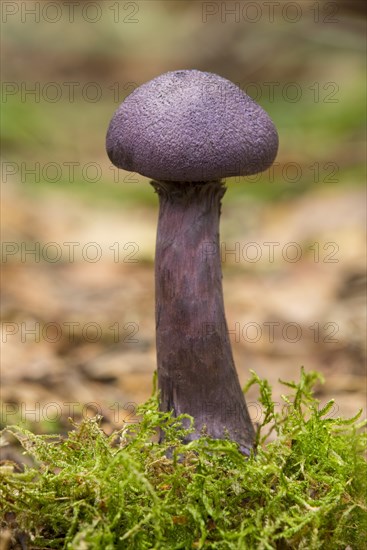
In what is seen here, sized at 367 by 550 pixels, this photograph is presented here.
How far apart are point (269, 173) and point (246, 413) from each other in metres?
6.09

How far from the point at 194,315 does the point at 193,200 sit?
1.27 feet

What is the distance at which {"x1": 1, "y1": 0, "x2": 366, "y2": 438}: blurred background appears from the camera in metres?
4.02

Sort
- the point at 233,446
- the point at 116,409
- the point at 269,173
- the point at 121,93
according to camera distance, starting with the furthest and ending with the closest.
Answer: the point at 121,93 → the point at 269,173 → the point at 116,409 → the point at 233,446

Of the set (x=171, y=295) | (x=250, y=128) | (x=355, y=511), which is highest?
(x=250, y=128)

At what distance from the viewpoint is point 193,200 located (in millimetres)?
2434

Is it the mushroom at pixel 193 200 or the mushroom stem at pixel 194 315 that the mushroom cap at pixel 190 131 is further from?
the mushroom stem at pixel 194 315

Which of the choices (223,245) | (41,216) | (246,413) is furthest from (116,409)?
(41,216)

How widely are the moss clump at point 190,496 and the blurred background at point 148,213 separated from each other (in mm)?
847

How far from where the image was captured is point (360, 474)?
2.04 meters

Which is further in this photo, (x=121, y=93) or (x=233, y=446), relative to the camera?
(x=121, y=93)

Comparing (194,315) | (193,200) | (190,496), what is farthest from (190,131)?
(190,496)

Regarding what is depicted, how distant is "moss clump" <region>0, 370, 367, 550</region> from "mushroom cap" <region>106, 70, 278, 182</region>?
30.6 inches

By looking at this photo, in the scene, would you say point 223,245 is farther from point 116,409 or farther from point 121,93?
point 121,93

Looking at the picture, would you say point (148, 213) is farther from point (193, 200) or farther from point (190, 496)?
point (190, 496)
